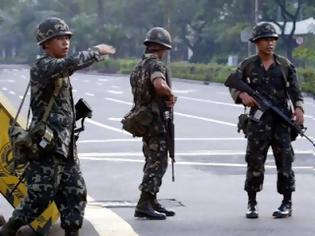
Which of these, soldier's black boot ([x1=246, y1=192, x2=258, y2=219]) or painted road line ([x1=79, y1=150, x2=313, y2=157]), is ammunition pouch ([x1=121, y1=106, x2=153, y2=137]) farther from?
painted road line ([x1=79, y1=150, x2=313, y2=157])

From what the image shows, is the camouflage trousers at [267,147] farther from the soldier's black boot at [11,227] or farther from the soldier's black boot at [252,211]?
the soldier's black boot at [11,227]

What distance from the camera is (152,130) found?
914cm

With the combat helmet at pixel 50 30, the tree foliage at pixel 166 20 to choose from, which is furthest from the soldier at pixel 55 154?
the tree foliage at pixel 166 20

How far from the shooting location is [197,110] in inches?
1092

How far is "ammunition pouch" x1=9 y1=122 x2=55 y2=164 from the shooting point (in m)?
6.97

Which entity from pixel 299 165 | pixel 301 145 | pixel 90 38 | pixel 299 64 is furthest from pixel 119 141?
pixel 90 38

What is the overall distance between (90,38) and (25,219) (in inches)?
3196

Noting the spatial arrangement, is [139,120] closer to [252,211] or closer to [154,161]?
[154,161]

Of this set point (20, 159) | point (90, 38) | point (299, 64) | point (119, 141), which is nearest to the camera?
point (20, 159)

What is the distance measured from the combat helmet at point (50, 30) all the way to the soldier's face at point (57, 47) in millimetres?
43

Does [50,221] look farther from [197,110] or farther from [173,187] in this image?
[197,110]

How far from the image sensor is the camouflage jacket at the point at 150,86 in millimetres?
9086

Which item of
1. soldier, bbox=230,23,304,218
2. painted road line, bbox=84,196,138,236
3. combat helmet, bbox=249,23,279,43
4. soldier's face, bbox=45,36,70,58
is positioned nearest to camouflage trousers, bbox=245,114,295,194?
soldier, bbox=230,23,304,218

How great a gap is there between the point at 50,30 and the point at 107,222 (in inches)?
95.8
